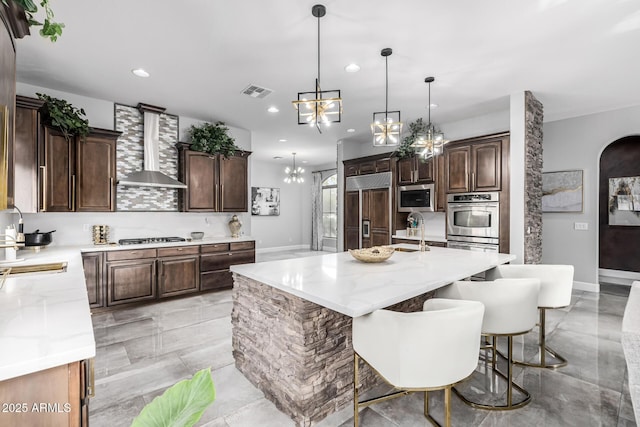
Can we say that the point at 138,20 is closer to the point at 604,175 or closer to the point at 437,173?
the point at 437,173

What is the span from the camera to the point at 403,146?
214 inches

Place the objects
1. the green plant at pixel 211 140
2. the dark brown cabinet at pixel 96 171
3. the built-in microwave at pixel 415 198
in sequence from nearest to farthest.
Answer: the dark brown cabinet at pixel 96 171, the green plant at pixel 211 140, the built-in microwave at pixel 415 198

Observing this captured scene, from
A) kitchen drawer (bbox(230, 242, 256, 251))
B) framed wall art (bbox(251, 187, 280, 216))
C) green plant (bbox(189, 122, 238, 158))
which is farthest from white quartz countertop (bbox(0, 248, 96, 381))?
framed wall art (bbox(251, 187, 280, 216))

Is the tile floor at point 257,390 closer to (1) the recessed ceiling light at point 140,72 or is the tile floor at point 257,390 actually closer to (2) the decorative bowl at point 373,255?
(2) the decorative bowl at point 373,255

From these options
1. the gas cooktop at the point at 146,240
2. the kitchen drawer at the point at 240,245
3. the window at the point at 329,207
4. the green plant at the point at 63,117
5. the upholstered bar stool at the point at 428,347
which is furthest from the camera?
the window at the point at 329,207

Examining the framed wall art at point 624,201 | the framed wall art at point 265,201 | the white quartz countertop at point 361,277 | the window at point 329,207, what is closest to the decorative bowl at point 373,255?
the white quartz countertop at point 361,277

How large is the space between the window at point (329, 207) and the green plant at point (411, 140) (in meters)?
4.30

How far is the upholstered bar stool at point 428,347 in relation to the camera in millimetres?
1431

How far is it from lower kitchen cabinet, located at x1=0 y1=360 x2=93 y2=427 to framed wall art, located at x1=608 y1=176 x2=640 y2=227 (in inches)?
297

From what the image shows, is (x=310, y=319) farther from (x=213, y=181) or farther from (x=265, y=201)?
(x=265, y=201)

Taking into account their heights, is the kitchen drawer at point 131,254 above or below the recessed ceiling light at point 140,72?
below

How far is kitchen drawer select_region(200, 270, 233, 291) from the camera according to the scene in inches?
189

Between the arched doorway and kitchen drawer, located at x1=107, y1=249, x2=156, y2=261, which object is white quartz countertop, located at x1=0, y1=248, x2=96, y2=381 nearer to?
kitchen drawer, located at x1=107, y1=249, x2=156, y2=261

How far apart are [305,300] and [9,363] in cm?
128
